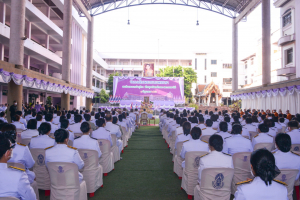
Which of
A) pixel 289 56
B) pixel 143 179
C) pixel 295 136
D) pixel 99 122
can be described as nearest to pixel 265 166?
pixel 143 179

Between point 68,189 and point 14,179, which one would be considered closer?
point 14,179

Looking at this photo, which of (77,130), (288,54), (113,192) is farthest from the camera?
(288,54)

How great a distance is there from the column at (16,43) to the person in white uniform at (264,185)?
1140 cm

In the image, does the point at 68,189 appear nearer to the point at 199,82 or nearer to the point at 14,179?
the point at 14,179

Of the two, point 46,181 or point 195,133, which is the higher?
point 195,133

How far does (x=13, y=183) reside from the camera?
2.11 m

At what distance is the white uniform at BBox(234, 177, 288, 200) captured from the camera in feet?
6.00

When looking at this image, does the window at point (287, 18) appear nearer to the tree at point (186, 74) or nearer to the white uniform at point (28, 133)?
the tree at point (186, 74)

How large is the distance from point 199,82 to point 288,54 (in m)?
26.2

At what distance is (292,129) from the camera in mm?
5465

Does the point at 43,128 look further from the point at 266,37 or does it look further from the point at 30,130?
the point at 266,37

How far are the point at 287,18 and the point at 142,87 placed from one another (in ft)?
54.3

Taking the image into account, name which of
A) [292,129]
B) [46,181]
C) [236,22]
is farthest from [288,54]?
[46,181]

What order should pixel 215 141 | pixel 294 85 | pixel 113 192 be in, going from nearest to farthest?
pixel 215 141 < pixel 113 192 < pixel 294 85
